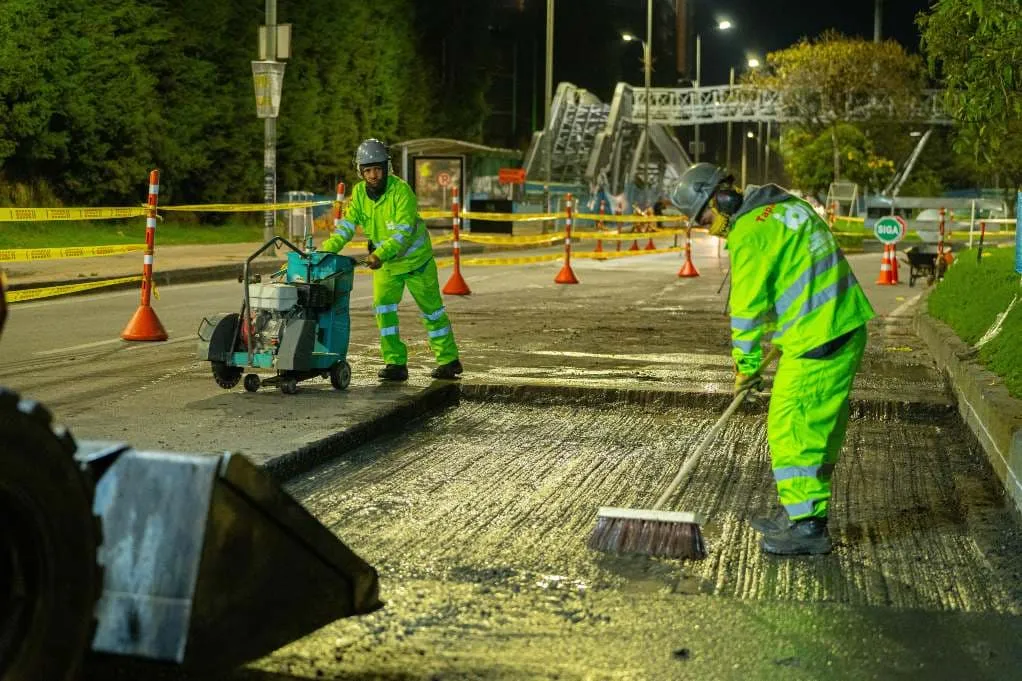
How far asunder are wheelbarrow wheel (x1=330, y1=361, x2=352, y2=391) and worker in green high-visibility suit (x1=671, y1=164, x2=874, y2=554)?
3.98 metres

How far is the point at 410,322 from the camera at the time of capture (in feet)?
47.0

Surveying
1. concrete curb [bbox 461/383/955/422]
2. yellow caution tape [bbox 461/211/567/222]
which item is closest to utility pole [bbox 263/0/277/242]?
yellow caution tape [bbox 461/211/567/222]

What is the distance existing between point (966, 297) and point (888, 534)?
7.73 metres

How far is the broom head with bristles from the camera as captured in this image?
5574 millimetres

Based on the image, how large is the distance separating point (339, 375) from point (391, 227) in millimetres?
980

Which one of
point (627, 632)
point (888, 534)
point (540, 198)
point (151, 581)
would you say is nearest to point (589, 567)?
point (627, 632)

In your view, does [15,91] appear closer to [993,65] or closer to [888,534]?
[993,65]

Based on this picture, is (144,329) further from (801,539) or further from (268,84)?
(268,84)

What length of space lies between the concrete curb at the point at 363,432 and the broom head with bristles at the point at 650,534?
177cm

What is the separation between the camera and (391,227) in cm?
940

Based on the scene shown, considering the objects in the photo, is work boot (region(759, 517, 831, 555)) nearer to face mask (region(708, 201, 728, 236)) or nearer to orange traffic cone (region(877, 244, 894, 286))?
face mask (region(708, 201, 728, 236))

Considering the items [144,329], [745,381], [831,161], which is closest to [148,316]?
[144,329]

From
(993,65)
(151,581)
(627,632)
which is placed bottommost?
(627,632)

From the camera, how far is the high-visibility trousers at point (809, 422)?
18.7 feet
